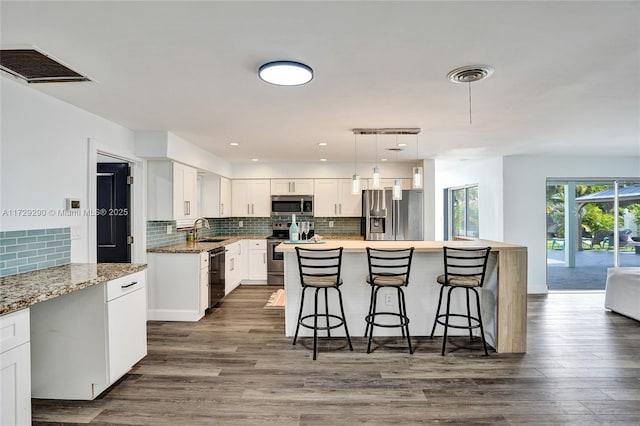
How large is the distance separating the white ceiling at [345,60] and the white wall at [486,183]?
2.16 meters

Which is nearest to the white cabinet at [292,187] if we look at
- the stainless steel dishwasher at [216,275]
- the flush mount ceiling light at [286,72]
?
the stainless steel dishwasher at [216,275]

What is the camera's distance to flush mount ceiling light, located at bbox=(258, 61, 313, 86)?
2.15 m

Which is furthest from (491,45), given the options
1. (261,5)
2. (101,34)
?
(101,34)

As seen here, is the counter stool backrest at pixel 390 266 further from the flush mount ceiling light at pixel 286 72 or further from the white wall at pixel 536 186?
the white wall at pixel 536 186

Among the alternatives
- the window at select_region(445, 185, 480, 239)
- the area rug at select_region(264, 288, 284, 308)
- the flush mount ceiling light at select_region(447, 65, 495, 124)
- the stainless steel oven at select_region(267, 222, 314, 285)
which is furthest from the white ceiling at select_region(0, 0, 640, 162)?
the window at select_region(445, 185, 480, 239)

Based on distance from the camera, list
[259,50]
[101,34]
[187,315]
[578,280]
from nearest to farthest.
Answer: [101,34] → [259,50] → [187,315] → [578,280]

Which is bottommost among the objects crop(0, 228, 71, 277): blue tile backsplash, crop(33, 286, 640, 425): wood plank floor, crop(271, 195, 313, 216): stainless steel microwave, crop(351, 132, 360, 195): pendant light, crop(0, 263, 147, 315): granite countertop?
crop(33, 286, 640, 425): wood plank floor

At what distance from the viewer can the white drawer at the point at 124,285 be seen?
249 centimetres

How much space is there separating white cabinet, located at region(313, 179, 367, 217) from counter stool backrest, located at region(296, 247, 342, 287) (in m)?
2.96

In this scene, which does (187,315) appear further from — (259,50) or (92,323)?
(259,50)

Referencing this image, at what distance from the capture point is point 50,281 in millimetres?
2283

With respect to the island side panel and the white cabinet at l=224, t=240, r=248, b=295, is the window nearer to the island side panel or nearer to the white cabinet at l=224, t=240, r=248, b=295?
the island side panel

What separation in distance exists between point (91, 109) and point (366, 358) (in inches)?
138

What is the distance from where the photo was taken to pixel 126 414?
230 cm
